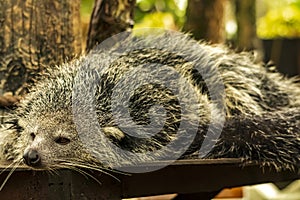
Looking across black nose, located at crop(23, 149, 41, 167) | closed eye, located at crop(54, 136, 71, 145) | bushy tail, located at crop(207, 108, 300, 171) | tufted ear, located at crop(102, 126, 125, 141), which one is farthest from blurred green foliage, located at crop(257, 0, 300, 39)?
black nose, located at crop(23, 149, 41, 167)

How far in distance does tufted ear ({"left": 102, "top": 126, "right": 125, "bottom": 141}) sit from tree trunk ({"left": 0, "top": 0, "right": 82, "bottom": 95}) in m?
0.89

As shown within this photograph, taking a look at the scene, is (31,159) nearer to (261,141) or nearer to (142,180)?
(142,180)

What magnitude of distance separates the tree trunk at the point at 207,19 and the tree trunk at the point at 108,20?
2.00 meters

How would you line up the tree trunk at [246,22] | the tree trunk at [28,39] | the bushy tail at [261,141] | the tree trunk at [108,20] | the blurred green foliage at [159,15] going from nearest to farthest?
1. the bushy tail at [261,141]
2. the tree trunk at [28,39]
3. the tree trunk at [108,20]
4. the tree trunk at [246,22]
5. the blurred green foliage at [159,15]

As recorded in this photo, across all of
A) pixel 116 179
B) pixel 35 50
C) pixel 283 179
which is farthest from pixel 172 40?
pixel 116 179

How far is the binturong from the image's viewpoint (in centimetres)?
285

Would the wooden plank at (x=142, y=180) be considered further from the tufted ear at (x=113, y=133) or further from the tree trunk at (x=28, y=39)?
the tree trunk at (x=28, y=39)

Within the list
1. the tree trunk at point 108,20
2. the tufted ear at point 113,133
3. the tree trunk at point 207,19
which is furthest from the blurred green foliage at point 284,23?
the tufted ear at point 113,133

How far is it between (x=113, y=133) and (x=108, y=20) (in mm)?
1307

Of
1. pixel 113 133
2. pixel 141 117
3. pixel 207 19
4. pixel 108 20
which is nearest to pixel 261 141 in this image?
pixel 141 117

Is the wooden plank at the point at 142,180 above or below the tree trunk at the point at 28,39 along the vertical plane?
below

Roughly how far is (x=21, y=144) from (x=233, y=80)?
3.80 ft

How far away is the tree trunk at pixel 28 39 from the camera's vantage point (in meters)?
3.66

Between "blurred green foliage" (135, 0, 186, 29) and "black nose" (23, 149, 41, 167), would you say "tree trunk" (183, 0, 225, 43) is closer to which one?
"blurred green foliage" (135, 0, 186, 29)
